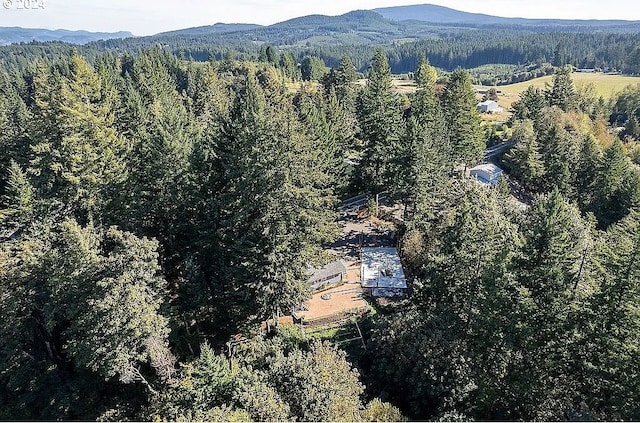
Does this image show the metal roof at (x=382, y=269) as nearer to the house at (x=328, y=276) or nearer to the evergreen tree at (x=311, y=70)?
the house at (x=328, y=276)

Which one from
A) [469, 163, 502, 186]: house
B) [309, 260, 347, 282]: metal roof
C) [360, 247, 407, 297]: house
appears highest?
[309, 260, 347, 282]: metal roof

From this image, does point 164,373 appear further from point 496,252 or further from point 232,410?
point 496,252

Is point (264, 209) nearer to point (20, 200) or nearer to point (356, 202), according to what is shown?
point (20, 200)

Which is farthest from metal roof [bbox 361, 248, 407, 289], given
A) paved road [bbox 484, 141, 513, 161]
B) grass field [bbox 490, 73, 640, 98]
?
grass field [bbox 490, 73, 640, 98]

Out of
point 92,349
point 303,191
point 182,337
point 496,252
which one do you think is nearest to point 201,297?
point 182,337

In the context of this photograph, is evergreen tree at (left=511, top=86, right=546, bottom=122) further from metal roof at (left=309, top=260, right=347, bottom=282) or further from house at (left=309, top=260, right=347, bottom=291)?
house at (left=309, top=260, right=347, bottom=291)
